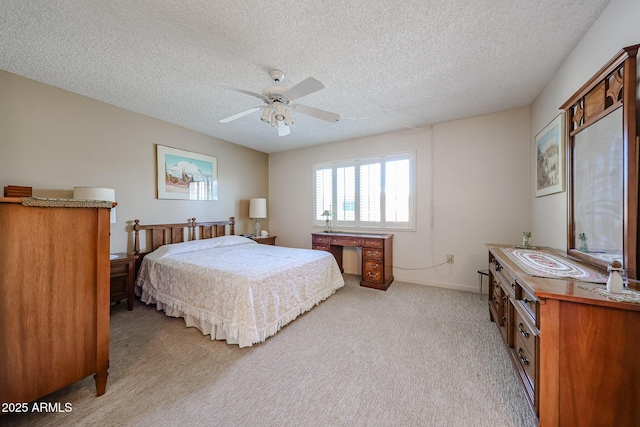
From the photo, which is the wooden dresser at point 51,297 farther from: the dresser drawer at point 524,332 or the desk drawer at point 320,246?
the desk drawer at point 320,246

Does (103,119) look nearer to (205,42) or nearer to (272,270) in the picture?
(205,42)

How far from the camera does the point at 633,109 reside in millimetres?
1214

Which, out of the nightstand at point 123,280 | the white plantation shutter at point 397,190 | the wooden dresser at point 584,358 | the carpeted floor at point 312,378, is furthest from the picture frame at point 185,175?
the wooden dresser at point 584,358

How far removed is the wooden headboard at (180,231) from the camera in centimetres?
317

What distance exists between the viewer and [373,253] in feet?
11.8

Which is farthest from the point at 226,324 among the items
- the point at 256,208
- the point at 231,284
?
the point at 256,208

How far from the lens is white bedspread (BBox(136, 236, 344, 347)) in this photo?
2.09 meters

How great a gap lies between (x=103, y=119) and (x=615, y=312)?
4780 mm

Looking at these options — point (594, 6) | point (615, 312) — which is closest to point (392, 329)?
point (615, 312)

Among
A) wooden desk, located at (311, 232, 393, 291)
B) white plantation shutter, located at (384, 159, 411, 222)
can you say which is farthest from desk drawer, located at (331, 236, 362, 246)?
white plantation shutter, located at (384, 159, 411, 222)

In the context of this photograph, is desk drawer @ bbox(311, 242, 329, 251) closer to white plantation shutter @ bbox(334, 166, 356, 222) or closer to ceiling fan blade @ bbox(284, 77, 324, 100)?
white plantation shutter @ bbox(334, 166, 356, 222)

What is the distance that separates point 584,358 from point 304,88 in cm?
229

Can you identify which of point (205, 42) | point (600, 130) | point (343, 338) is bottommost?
point (343, 338)

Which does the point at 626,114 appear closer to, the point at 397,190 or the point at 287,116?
the point at 287,116
